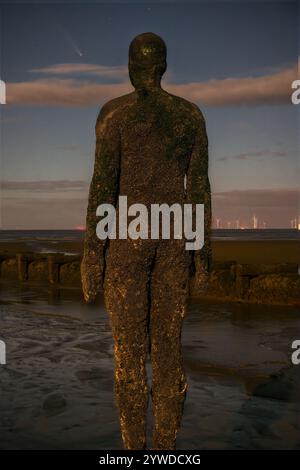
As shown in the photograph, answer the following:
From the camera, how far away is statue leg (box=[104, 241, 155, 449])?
4.82m

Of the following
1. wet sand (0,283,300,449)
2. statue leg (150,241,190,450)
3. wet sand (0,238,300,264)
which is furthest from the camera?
wet sand (0,238,300,264)

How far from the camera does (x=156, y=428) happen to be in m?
4.98

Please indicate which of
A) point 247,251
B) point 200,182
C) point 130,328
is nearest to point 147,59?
point 200,182

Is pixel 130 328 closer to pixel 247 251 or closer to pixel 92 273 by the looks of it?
pixel 92 273

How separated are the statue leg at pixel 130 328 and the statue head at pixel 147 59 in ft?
4.35

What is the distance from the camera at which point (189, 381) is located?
25.5ft

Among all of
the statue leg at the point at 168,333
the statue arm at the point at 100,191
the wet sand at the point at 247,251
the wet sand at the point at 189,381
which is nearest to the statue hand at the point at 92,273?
the statue arm at the point at 100,191

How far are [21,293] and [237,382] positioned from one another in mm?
10645

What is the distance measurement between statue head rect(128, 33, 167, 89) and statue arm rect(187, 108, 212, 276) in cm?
47

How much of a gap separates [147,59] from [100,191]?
113 centimetres

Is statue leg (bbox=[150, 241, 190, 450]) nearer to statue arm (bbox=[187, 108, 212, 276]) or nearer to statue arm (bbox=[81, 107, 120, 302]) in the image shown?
statue arm (bbox=[187, 108, 212, 276])

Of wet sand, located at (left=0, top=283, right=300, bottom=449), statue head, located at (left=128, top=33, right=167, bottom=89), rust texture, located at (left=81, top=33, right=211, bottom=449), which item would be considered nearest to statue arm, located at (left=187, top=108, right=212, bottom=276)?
rust texture, located at (left=81, top=33, right=211, bottom=449)
